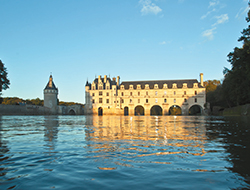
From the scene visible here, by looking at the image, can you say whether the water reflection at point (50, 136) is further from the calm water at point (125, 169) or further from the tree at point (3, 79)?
the tree at point (3, 79)

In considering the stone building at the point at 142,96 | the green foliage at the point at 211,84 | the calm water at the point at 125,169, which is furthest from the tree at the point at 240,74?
the green foliage at the point at 211,84

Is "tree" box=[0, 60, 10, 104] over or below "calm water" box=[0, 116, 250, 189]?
over

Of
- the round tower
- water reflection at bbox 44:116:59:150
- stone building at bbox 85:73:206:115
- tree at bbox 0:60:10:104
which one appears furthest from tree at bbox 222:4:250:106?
the round tower

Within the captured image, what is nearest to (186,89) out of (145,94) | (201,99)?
(201,99)

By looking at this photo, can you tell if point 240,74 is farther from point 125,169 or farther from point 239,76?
point 125,169

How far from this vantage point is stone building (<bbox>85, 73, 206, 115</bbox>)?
234 feet

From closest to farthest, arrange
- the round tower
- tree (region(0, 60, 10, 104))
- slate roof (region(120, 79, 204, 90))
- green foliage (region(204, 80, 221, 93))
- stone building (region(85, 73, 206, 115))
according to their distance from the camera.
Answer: tree (region(0, 60, 10, 104)) → stone building (region(85, 73, 206, 115)) → slate roof (region(120, 79, 204, 90)) → the round tower → green foliage (region(204, 80, 221, 93))

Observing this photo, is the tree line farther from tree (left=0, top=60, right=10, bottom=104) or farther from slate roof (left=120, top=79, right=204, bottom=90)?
tree (left=0, top=60, right=10, bottom=104)

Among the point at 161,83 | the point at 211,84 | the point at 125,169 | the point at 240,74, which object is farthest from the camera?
the point at 211,84

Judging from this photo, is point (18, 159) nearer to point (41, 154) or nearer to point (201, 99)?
point (41, 154)

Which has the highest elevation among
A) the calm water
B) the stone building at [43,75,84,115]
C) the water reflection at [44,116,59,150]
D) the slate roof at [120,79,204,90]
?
the slate roof at [120,79,204,90]

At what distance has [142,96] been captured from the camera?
7444 cm

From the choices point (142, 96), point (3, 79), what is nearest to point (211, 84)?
point (142, 96)

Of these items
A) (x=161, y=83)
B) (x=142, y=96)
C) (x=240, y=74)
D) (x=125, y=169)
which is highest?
(x=161, y=83)
